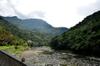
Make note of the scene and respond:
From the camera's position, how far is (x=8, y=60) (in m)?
18.8

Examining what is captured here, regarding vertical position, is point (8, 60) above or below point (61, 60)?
above

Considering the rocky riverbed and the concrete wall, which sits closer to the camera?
the concrete wall

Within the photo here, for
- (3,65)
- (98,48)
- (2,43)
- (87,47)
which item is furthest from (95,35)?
(3,65)

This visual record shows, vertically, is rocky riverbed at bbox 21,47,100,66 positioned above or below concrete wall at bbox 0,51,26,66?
below

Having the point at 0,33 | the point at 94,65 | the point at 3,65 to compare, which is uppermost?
the point at 0,33

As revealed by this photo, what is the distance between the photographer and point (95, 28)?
A: 16275 cm

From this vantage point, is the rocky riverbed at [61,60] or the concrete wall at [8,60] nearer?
the concrete wall at [8,60]

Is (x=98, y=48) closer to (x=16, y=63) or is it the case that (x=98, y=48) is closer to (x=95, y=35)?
(x=95, y=35)

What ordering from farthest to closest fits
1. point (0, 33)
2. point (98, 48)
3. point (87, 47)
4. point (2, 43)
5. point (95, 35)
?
point (0, 33)
point (2, 43)
point (95, 35)
point (87, 47)
point (98, 48)

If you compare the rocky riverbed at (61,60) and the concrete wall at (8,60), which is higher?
the concrete wall at (8,60)

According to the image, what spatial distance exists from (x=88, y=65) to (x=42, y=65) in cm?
1378

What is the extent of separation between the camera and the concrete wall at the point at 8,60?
58.3 ft

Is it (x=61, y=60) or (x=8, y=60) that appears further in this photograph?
(x=61, y=60)

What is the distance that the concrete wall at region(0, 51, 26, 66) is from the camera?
1776cm
